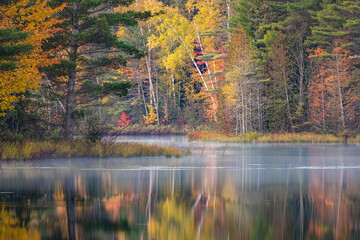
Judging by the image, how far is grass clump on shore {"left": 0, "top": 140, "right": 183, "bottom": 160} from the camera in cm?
2753

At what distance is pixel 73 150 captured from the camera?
2972 centimetres

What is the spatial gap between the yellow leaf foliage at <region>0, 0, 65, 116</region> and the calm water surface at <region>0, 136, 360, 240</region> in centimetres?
334

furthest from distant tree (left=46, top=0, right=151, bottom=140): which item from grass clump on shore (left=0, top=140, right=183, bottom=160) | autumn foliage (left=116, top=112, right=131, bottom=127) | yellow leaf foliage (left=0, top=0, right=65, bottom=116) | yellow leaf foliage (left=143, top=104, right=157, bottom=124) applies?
autumn foliage (left=116, top=112, right=131, bottom=127)

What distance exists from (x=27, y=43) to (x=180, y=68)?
181 feet

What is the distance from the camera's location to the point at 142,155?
32250mm

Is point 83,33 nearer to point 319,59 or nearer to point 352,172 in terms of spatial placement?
point 352,172

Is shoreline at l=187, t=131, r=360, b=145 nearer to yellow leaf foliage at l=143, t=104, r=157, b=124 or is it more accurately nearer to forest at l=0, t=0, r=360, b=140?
forest at l=0, t=0, r=360, b=140

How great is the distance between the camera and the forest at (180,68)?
28.7 m

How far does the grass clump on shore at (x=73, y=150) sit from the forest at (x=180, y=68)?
1041mm

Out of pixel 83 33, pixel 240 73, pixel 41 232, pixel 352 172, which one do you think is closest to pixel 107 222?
pixel 41 232

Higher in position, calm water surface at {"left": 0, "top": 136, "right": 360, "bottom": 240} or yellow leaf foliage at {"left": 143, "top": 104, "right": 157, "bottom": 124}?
yellow leaf foliage at {"left": 143, "top": 104, "right": 157, "bottom": 124}

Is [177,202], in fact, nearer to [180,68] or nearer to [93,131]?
[93,131]

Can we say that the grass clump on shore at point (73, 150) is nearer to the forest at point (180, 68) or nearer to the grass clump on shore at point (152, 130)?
the forest at point (180, 68)

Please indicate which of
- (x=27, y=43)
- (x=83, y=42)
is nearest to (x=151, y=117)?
(x=83, y=42)
